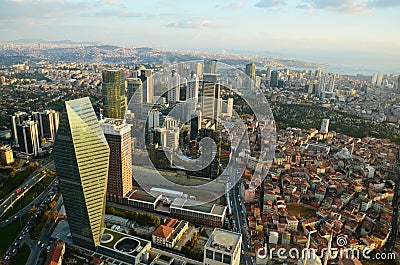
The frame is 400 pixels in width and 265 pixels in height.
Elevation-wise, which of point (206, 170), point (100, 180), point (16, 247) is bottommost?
point (16, 247)

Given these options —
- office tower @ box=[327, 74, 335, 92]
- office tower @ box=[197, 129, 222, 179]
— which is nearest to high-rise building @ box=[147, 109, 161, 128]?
office tower @ box=[197, 129, 222, 179]

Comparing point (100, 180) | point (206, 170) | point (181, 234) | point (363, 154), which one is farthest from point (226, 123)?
point (100, 180)

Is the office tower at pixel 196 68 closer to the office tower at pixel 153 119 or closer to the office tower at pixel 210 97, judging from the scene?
the office tower at pixel 210 97

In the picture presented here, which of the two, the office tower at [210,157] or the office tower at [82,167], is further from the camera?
the office tower at [210,157]

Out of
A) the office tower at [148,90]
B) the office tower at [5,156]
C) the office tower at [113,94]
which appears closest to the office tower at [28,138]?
the office tower at [5,156]

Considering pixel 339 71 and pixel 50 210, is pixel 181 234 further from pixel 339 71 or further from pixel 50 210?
pixel 339 71

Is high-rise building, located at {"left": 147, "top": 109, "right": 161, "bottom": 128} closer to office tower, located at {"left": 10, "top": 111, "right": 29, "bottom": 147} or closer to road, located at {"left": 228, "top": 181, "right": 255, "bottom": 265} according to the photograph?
road, located at {"left": 228, "top": 181, "right": 255, "bottom": 265}
